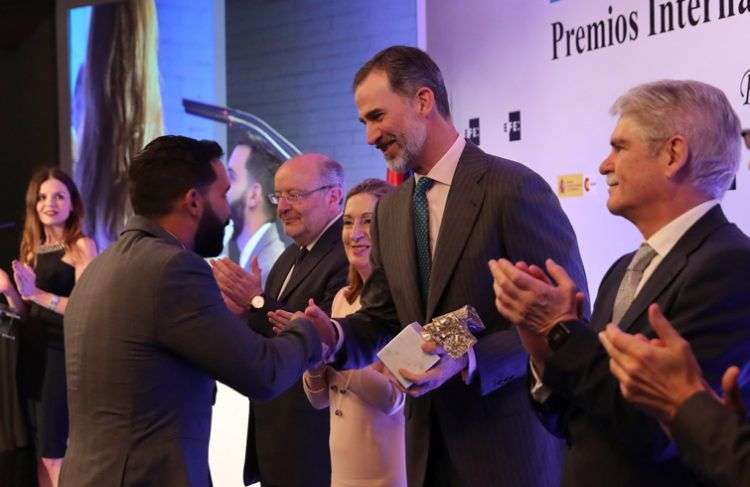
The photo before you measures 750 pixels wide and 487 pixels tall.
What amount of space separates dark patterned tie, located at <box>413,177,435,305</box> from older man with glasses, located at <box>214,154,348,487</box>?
70 centimetres

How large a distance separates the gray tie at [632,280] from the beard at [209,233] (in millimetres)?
1121

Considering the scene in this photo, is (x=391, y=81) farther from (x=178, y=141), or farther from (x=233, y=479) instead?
(x=233, y=479)

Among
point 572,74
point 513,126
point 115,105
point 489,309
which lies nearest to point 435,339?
point 489,309

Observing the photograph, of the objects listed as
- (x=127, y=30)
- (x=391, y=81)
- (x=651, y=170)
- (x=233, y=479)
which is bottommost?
(x=233, y=479)

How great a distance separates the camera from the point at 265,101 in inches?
254

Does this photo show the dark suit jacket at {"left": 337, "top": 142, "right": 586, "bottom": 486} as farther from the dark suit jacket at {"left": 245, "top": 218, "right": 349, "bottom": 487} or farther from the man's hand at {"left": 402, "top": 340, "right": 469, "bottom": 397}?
the dark suit jacket at {"left": 245, "top": 218, "right": 349, "bottom": 487}

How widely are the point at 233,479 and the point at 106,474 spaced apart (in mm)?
3739

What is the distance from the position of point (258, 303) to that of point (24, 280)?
8.47 feet

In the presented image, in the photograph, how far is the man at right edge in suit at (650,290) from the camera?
165 cm

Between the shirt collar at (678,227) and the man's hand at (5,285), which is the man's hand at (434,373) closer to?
the shirt collar at (678,227)

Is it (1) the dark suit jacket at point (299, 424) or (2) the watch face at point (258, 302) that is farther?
(1) the dark suit jacket at point (299, 424)

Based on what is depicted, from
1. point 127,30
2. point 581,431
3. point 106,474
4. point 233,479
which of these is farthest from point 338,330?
point 127,30

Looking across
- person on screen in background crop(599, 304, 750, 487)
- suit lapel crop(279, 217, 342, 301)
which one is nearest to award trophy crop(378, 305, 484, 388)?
person on screen in background crop(599, 304, 750, 487)

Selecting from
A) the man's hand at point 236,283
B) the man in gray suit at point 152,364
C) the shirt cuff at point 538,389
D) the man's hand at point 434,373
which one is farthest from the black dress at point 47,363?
Answer: the shirt cuff at point 538,389
